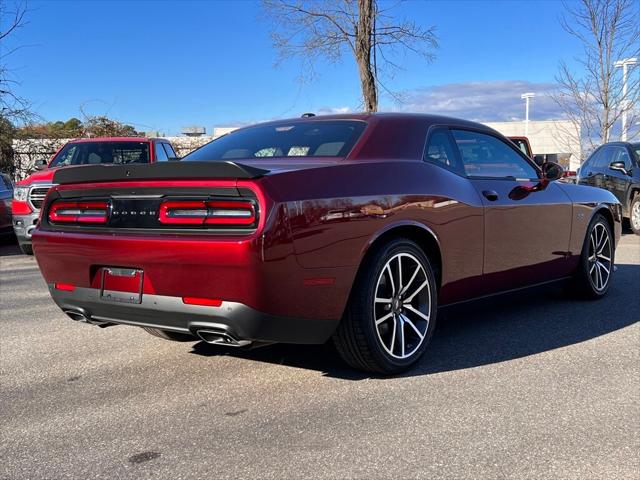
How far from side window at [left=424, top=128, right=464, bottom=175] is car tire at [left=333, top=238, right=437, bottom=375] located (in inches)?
27.9

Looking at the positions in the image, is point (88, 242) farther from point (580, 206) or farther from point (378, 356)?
point (580, 206)

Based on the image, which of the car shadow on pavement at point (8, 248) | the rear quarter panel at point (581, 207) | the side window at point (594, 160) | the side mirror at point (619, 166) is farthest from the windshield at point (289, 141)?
the side window at point (594, 160)

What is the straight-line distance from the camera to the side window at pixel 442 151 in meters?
4.21

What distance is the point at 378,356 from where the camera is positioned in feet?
11.8

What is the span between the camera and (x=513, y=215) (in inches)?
184

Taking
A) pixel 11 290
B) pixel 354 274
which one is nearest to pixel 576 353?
pixel 354 274

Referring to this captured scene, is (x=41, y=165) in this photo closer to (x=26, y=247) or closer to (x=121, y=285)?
(x=26, y=247)

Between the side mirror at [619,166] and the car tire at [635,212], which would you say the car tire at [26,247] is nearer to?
the side mirror at [619,166]

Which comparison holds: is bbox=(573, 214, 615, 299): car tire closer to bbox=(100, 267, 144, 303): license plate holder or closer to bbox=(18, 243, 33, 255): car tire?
bbox=(100, 267, 144, 303): license plate holder

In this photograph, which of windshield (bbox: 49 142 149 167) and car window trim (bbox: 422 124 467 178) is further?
windshield (bbox: 49 142 149 167)

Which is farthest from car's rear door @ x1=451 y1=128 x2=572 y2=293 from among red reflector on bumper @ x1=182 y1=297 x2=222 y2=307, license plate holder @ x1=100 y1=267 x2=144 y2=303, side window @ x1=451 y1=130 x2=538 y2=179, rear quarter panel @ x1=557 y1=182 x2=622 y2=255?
license plate holder @ x1=100 y1=267 x2=144 y2=303

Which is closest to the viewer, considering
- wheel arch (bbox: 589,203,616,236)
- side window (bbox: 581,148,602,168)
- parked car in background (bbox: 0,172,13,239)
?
wheel arch (bbox: 589,203,616,236)

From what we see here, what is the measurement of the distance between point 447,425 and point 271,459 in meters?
0.88

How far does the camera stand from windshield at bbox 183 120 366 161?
3928 mm
